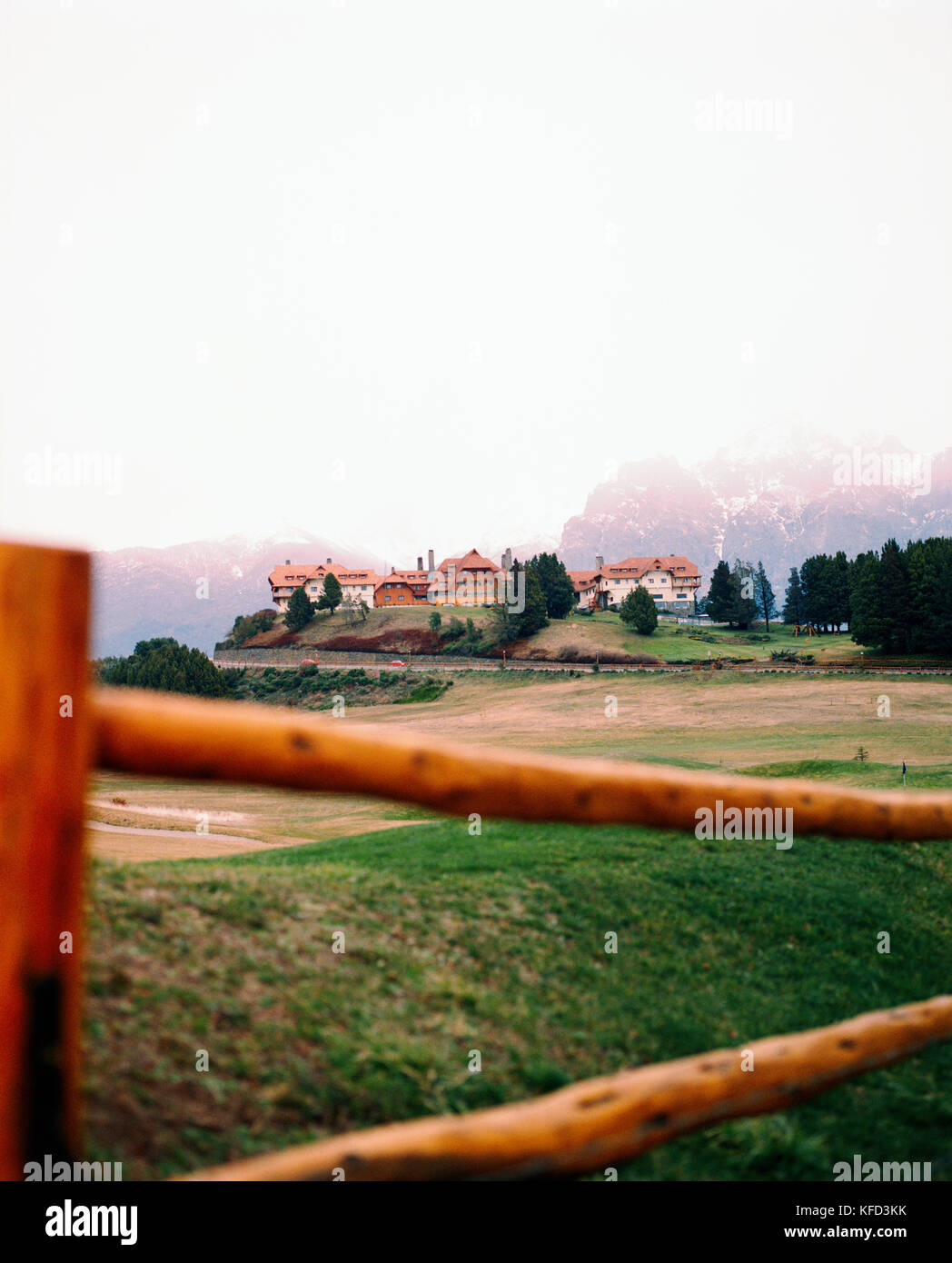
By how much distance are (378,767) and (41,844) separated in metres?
0.76

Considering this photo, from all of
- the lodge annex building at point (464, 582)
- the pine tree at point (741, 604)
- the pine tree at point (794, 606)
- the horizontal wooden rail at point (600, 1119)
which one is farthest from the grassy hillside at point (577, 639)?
the horizontal wooden rail at point (600, 1119)

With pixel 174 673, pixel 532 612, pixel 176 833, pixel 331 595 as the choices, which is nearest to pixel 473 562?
pixel 331 595

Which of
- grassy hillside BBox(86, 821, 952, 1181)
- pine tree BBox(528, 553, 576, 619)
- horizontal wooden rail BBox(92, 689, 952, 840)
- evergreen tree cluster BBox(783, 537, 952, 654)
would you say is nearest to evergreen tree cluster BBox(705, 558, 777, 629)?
pine tree BBox(528, 553, 576, 619)

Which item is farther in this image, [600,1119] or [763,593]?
[763,593]

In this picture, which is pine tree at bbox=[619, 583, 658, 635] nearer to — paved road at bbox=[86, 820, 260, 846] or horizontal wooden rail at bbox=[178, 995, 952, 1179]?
paved road at bbox=[86, 820, 260, 846]

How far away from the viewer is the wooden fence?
1667mm

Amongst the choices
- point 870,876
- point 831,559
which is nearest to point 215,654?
point 831,559

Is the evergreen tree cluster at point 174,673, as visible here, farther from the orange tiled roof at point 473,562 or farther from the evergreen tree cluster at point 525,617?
the orange tiled roof at point 473,562

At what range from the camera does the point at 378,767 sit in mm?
2062

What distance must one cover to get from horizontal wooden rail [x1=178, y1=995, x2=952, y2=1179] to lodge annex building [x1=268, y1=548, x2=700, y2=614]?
10854 centimetres

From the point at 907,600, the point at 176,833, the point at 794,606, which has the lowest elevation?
the point at 176,833

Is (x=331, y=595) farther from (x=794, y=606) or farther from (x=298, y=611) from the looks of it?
(x=794, y=606)
